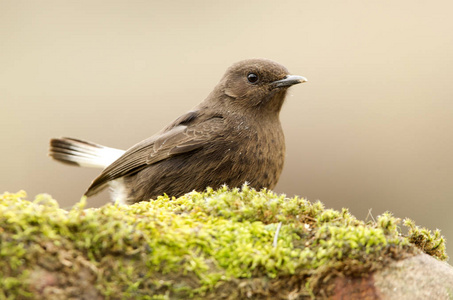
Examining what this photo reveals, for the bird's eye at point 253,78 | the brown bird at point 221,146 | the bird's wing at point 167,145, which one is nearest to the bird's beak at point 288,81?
the brown bird at point 221,146

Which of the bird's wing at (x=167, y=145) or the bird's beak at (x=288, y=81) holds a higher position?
the bird's beak at (x=288, y=81)

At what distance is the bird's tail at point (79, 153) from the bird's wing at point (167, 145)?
112cm

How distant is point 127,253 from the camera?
2701 mm

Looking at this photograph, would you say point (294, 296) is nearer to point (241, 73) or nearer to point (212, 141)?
point (212, 141)

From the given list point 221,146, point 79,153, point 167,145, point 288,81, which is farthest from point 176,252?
point 79,153

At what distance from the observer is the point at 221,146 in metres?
5.46

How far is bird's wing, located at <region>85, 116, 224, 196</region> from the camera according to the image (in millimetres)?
5617

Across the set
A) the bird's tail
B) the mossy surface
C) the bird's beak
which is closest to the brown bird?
the bird's beak

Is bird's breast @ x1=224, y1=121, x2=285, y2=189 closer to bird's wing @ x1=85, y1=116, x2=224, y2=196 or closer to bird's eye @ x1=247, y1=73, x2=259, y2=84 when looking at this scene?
bird's wing @ x1=85, y1=116, x2=224, y2=196

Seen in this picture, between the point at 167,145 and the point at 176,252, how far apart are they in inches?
123

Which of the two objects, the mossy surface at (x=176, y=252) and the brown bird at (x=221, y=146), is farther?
the brown bird at (x=221, y=146)

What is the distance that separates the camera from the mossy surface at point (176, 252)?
2.54 metres

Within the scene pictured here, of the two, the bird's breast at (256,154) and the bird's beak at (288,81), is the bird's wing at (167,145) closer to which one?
the bird's breast at (256,154)

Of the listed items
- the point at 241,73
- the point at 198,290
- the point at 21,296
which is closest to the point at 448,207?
the point at 241,73
